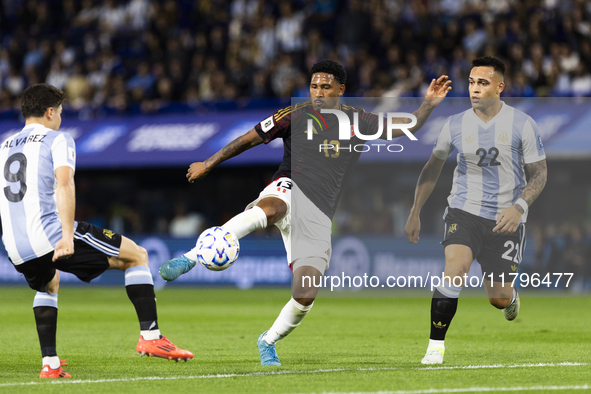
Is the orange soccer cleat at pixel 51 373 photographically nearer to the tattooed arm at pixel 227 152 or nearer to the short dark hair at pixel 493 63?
the tattooed arm at pixel 227 152

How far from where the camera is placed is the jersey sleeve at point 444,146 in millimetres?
6945

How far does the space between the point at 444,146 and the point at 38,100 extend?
3171mm

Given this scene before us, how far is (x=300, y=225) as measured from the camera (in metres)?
6.41

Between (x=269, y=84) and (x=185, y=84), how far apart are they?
2.29 meters

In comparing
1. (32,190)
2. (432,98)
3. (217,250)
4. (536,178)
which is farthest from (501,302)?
(32,190)

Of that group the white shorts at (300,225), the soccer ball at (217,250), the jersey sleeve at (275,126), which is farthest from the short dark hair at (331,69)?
the soccer ball at (217,250)

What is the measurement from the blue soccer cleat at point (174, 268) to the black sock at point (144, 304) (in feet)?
1.83

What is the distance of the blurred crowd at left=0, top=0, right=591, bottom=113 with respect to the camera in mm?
16484

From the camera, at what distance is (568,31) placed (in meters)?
16.4

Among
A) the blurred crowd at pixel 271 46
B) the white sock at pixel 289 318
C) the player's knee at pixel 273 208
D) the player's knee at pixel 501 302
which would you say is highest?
the blurred crowd at pixel 271 46

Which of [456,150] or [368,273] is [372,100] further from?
[456,150]

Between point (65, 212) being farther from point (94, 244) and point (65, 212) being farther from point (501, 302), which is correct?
point (501, 302)

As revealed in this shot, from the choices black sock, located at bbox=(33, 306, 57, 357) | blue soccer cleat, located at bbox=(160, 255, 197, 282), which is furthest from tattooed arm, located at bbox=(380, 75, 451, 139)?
black sock, located at bbox=(33, 306, 57, 357)

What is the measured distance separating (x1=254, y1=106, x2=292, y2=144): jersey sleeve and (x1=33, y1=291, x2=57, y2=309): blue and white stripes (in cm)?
191
